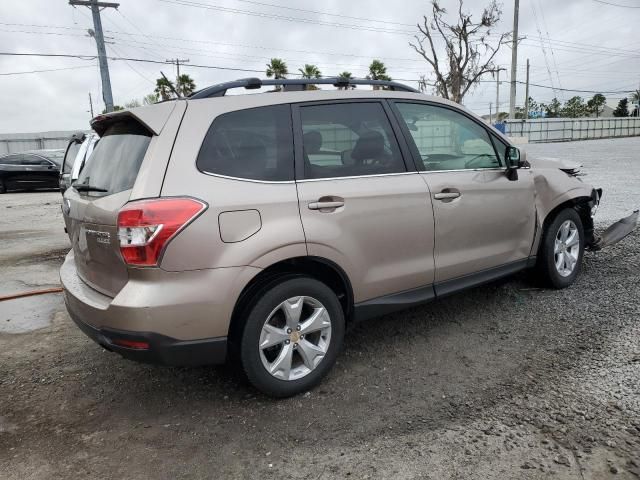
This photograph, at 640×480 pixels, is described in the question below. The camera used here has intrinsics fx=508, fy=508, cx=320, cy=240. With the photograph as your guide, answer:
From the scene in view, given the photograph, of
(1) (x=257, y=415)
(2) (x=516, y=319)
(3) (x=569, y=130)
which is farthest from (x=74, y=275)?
(3) (x=569, y=130)

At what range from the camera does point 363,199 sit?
3146 millimetres

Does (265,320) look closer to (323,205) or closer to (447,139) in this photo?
(323,205)

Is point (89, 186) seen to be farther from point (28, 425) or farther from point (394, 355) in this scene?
point (394, 355)

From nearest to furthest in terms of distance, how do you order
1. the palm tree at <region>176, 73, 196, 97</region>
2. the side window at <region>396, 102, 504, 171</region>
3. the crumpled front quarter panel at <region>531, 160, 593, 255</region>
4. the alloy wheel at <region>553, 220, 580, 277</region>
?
the side window at <region>396, 102, 504, 171</region> → the crumpled front quarter panel at <region>531, 160, 593, 255</region> → the alloy wheel at <region>553, 220, 580, 277</region> → the palm tree at <region>176, 73, 196, 97</region>

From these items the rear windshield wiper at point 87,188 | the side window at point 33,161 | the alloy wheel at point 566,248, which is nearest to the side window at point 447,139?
the alloy wheel at point 566,248

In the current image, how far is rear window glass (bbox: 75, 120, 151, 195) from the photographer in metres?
2.79

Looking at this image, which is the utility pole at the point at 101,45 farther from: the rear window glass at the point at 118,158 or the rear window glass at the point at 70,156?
the rear window glass at the point at 118,158

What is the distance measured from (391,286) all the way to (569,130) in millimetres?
47101

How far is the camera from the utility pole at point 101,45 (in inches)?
928

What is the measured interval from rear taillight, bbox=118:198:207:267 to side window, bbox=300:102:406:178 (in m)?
0.82

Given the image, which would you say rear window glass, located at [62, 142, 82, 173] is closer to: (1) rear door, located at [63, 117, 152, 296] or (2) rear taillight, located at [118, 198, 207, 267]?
(1) rear door, located at [63, 117, 152, 296]

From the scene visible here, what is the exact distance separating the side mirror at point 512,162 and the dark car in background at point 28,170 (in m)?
16.8

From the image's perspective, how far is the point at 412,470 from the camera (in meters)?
2.36

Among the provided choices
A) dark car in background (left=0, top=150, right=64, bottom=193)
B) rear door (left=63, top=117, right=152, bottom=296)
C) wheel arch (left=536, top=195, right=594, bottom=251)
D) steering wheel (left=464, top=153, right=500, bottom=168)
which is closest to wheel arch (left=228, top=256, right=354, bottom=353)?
rear door (left=63, top=117, right=152, bottom=296)
